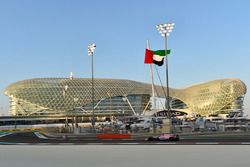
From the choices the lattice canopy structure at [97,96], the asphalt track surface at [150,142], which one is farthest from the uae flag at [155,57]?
the lattice canopy structure at [97,96]

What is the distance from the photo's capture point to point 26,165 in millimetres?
10633

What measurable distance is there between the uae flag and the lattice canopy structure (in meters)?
105

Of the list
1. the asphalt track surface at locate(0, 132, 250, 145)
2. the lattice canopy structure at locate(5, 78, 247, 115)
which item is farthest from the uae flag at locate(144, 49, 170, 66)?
the lattice canopy structure at locate(5, 78, 247, 115)

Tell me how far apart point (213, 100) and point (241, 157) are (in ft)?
509

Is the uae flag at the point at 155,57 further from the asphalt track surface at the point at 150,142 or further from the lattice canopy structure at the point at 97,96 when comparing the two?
the lattice canopy structure at the point at 97,96

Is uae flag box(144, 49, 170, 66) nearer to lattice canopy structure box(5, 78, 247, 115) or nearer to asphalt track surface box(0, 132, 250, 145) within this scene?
asphalt track surface box(0, 132, 250, 145)

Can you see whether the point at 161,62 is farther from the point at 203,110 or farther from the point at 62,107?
the point at 203,110

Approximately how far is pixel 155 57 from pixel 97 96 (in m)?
114

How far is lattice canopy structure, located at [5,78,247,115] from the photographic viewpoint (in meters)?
154

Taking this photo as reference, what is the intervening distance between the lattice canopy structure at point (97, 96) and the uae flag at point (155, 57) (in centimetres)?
10464

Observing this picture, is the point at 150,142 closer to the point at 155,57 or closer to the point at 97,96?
the point at 155,57

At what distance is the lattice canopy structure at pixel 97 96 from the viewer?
154m

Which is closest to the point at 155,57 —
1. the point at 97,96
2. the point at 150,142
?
the point at 150,142

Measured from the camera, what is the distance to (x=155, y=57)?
45.3 meters
